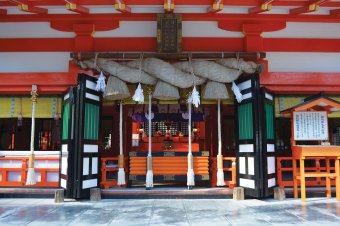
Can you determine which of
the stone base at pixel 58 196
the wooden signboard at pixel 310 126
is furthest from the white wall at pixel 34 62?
the wooden signboard at pixel 310 126

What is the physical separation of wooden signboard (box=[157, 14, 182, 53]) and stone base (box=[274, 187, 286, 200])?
11.1ft

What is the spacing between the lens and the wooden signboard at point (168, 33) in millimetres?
6066

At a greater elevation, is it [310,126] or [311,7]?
[311,7]

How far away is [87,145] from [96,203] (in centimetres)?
112

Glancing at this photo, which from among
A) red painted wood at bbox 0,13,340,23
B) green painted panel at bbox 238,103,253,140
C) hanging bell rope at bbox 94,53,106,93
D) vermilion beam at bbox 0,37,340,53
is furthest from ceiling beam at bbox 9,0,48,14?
green painted panel at bbox 238,103,253,140

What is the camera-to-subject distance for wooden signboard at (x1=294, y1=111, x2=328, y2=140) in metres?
6.04

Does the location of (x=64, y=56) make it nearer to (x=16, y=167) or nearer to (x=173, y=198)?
(x=16, y=167)

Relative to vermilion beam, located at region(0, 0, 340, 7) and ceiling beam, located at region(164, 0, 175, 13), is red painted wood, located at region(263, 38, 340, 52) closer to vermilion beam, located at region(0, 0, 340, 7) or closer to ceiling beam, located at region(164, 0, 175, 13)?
vermilion beam, located at region(0, 0, 340, 7)

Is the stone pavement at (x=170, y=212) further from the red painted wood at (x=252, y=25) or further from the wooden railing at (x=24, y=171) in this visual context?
the red painted wood at (x=252, y=25)

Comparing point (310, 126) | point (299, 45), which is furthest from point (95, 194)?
point (299, 45)

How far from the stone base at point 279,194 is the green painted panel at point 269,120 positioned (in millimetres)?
1011

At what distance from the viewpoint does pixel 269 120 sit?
6207 mm

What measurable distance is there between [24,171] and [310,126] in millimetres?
6000

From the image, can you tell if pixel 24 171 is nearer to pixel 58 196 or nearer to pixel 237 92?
pixel 58 196
